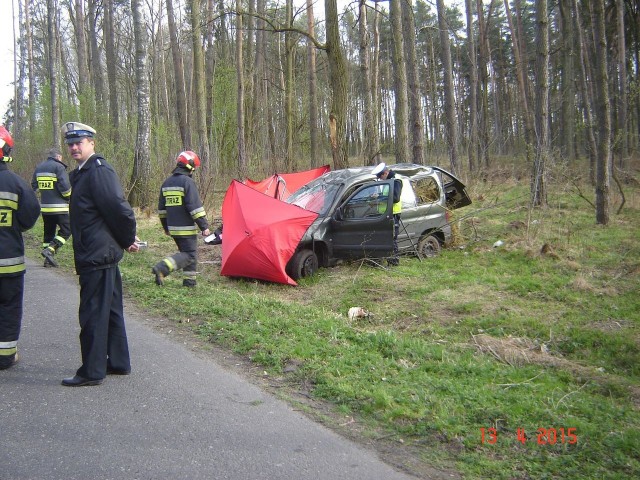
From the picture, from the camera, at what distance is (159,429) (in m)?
3.96

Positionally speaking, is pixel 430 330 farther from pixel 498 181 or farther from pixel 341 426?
pixel 498 181

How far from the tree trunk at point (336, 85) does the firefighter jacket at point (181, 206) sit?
678 centimetres

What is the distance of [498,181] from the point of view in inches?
987

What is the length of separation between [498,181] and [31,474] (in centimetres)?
2411

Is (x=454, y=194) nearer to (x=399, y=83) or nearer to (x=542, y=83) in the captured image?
(x=399, y=83)

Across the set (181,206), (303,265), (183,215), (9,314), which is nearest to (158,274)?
(183,215)

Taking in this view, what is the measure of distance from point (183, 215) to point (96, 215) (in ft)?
12.5

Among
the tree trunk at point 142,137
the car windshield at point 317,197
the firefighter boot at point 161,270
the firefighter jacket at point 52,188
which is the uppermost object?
the tree trunk at point 142,137

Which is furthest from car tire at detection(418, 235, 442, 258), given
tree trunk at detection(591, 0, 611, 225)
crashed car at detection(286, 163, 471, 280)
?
tree trunk at detection(591, 0, 611, 225)

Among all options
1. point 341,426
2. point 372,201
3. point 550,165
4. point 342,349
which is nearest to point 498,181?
point 550,165

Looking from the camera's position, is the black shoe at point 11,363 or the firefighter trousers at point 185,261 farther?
the firefighter trousers at point 185,261

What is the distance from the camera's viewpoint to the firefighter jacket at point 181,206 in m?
8.37

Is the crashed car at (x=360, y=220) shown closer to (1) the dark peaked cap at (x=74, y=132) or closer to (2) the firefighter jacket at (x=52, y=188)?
(2) the firefighter jacket at (x=52, y=188)
